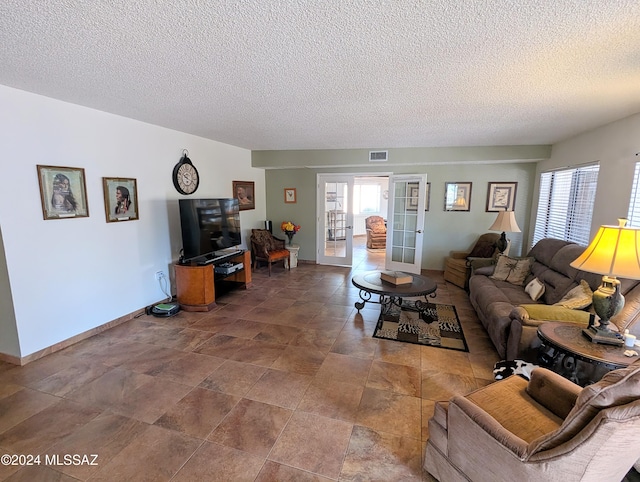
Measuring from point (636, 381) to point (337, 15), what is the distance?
6.35 ft

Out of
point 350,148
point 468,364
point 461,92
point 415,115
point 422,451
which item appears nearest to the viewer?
point 422,451

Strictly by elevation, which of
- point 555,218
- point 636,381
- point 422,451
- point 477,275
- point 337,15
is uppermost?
point 337,15

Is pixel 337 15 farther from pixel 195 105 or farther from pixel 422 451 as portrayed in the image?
pixel 422 451

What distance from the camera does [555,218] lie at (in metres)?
4.67

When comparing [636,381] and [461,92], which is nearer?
[636,381]

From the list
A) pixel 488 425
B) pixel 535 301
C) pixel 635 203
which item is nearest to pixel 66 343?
pixel 488 425

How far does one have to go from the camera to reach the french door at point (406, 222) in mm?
5844

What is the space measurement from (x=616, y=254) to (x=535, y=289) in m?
1.69

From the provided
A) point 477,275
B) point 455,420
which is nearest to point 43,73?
point 455,420

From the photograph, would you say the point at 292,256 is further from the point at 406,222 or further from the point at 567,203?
the point at 567,203

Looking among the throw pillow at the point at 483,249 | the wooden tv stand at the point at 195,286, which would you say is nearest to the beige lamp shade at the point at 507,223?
the throw pillow at the point at 483,249

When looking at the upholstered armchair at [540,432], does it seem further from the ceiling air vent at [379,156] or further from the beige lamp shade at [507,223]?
the ceiling air vent at [379,156]

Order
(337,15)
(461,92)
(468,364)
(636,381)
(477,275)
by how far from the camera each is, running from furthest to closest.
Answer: (477,275), (468,364), (461,92), (337,15), (636,381)

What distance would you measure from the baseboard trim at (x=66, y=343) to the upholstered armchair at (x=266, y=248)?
2.44m
